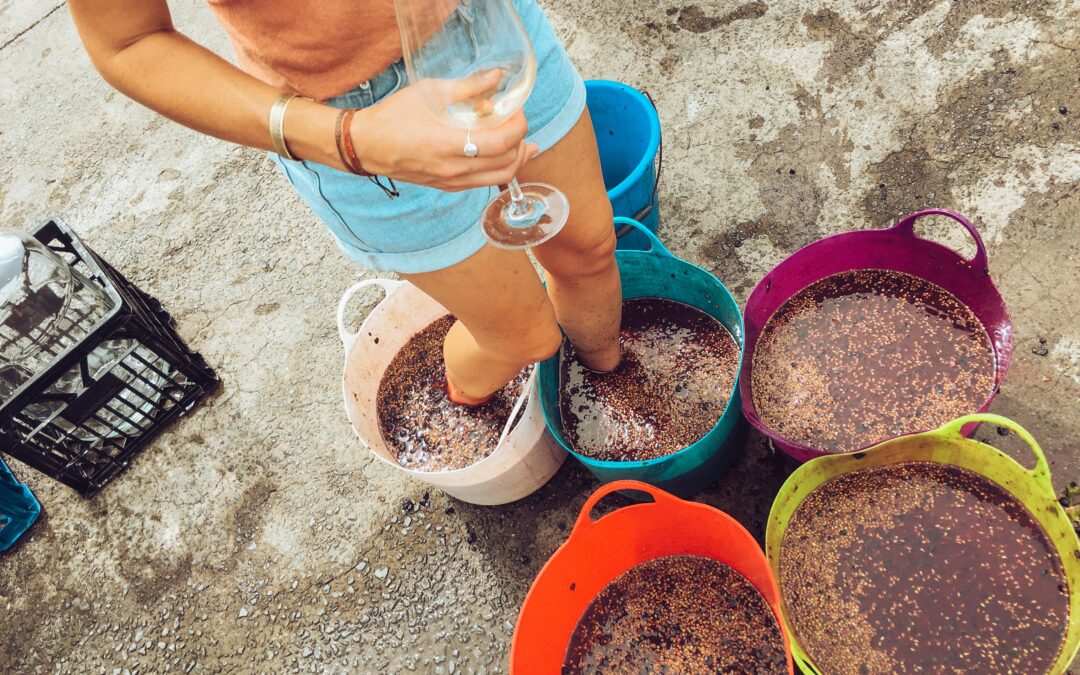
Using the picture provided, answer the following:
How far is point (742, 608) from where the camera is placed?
1.35 meters

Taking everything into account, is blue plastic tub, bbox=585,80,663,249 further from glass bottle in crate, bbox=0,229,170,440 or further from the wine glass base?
glass bottle in crate, bbox=0,229,170,440

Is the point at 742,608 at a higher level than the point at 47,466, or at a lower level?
lower

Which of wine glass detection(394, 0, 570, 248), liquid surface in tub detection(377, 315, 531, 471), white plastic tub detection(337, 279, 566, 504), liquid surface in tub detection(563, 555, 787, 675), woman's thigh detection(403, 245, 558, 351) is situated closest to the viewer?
wine glass detection(394, 0, 570, 248)

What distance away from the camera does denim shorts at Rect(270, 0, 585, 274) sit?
0.93 m

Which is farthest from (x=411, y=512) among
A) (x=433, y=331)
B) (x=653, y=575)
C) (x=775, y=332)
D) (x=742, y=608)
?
(x=775, y=332)

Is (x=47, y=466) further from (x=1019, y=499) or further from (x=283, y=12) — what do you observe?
(x=1019, y=499)

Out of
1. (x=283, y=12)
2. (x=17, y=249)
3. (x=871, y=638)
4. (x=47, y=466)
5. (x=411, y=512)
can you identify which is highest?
(x=283, y=12)

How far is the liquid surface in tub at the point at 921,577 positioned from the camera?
115 cm

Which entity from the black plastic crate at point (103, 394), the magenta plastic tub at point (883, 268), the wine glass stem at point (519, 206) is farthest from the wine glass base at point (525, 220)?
the black plastic crate at point (103, 394)

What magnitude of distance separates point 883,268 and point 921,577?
2.17 ft

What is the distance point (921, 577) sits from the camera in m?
1.22

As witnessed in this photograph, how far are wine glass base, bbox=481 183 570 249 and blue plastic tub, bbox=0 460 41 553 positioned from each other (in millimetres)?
1665

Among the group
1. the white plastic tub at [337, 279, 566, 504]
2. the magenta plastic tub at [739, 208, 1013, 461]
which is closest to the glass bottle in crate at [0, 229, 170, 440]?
the white plastic tub at [337, 279, 566, 504]

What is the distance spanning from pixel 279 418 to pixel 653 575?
3.79ft
